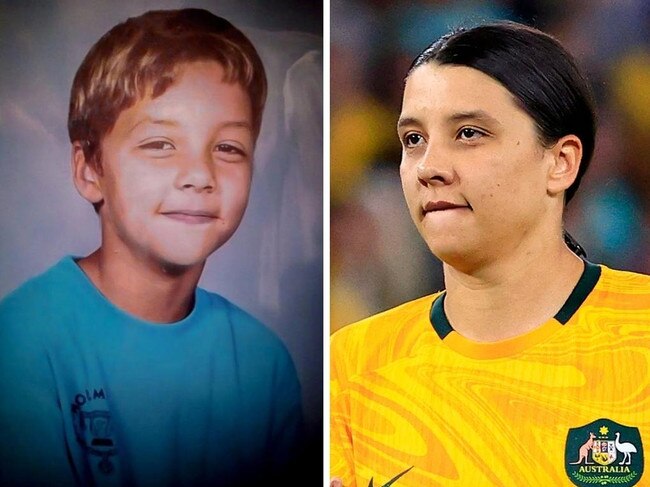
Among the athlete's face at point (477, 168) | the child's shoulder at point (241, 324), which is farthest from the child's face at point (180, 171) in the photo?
the athlete's face at point (477, 168)

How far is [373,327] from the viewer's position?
219cm

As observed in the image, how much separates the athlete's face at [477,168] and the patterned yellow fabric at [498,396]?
19cm

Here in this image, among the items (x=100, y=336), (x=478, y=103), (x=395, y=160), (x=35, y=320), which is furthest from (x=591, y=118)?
(x=35, y=320)

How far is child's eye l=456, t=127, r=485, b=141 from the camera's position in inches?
82.3

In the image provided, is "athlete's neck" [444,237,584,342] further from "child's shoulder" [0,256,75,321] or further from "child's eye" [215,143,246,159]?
"child's shoulder" [0,256,75,321]

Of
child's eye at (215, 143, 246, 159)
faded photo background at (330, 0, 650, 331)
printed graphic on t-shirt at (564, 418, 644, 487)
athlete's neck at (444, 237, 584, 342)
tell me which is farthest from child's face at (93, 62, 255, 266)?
printed graphic on t-shirt at (564, 418, 644, 487)

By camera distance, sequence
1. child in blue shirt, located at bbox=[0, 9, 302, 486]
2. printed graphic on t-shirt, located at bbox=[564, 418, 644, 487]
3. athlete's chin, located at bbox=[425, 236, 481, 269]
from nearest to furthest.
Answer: printed graphic on t-shirt, located at bbox=[564, 418, 644, 487] → athlete's chin, located at bbox=[425, 236, 481, 269] → child in blue shirt, located at bbox=[0, 9, 302, 486]

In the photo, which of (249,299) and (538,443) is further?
(249,299)

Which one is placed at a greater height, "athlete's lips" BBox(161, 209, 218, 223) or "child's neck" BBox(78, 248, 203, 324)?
"athlete's lips" BBox(161, 209, 218, 223)

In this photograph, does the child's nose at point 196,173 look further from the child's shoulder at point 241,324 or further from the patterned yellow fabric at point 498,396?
the patterned yellow fabric at point 498,396

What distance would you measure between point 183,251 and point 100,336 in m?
0.30

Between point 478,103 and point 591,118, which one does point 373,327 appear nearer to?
point 478,103

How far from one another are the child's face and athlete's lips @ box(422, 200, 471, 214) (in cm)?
47

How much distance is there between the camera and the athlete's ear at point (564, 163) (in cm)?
210
